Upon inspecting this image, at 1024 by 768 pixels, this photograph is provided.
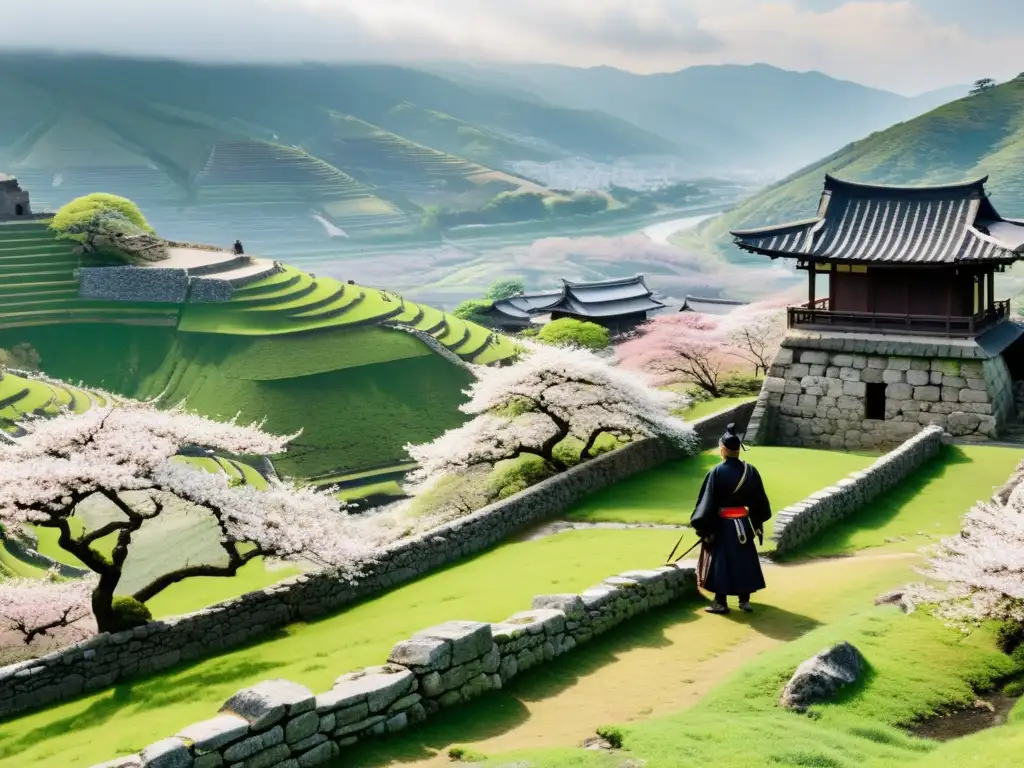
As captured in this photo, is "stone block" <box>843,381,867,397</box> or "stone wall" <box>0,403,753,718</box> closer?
"stone wall" <box>0,403,753,718</box>

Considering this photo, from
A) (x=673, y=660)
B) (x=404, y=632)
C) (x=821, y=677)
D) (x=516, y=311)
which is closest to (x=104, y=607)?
(x=404, y=632)

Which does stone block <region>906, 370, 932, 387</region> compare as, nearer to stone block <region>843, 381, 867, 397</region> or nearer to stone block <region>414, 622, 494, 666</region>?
stone block <region>843, 381, 867, 397</region>

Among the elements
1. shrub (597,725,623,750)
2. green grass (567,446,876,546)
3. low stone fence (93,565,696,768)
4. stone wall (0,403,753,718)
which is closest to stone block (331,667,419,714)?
low stone fence (93,565,696,768)

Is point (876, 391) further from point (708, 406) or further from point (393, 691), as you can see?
point (393, 691)

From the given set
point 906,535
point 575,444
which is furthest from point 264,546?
point 575,444

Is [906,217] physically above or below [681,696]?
above

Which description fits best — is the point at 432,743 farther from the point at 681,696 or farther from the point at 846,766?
the point at 846,766
